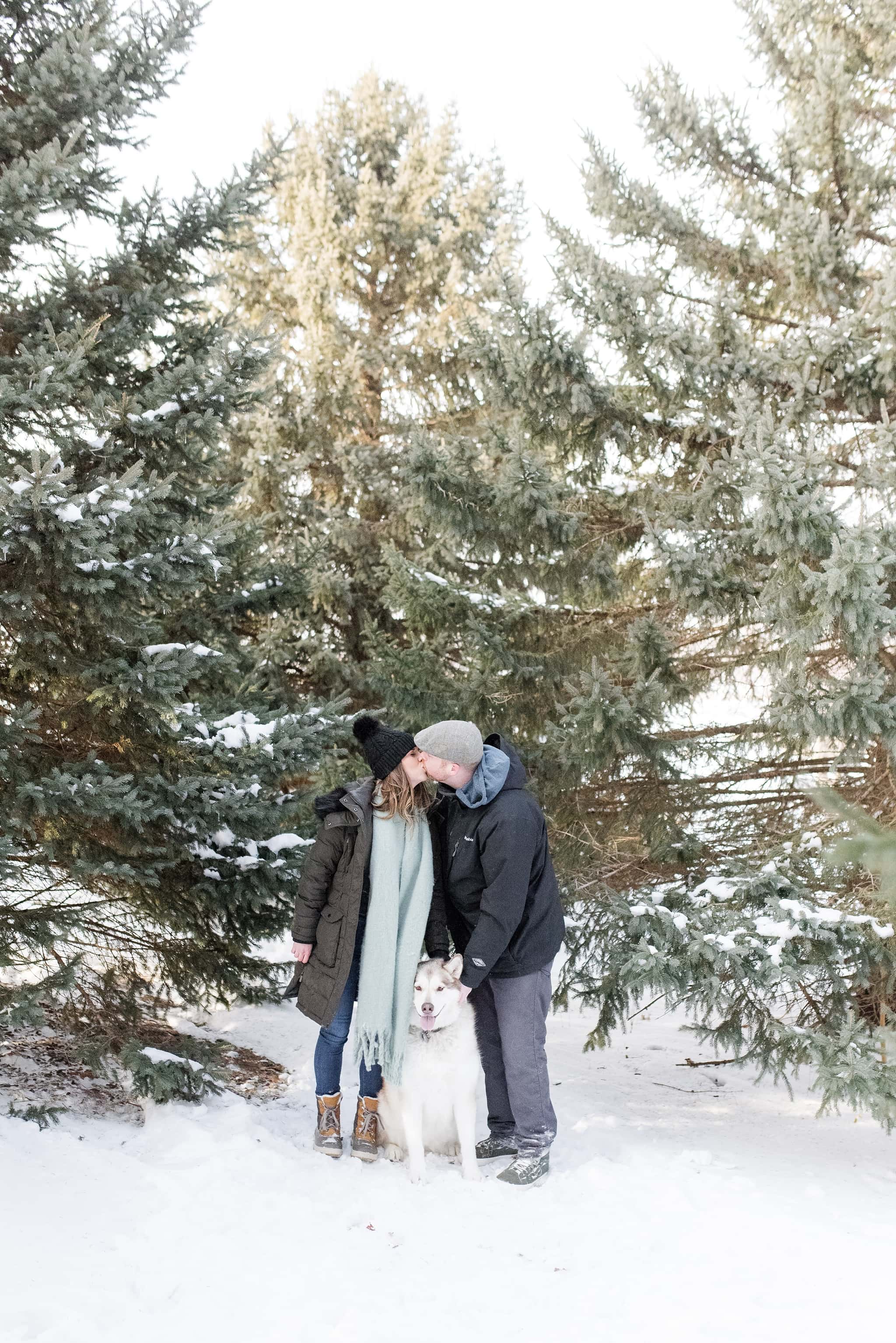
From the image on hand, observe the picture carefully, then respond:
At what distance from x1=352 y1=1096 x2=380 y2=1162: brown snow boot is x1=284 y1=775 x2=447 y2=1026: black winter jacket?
0.60 m

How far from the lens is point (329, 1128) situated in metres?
4.96

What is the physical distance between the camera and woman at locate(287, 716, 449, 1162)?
15.6 feet

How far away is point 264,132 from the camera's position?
12008 mm

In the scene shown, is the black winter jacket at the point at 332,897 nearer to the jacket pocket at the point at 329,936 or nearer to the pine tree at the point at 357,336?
the jacket pocket at the point at 329,936

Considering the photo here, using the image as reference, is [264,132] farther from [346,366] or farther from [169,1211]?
[169,1211]

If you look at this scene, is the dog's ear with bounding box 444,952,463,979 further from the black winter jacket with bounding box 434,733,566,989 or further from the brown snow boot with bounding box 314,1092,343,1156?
the brown snow boot with bounding box 314,1092,343,1156

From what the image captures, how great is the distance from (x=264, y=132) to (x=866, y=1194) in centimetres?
1277

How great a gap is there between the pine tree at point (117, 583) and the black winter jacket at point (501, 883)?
3.97ft

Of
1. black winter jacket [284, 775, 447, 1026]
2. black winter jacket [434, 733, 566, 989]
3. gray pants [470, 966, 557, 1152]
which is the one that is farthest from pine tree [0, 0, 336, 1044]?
gray pants [470, 966, 557, 1152]

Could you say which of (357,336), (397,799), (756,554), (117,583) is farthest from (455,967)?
(357,336)

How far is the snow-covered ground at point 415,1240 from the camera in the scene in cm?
343

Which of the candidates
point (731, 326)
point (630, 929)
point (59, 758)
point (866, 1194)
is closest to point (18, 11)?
point (59, 758)

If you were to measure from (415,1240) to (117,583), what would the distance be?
346cm

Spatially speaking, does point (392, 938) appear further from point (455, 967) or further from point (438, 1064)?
point (438, 1064)
